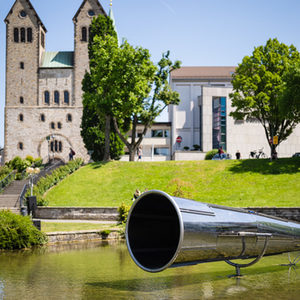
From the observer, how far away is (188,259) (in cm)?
688

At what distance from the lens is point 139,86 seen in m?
42.0

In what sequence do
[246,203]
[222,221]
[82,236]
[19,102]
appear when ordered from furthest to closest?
[19,102], [246,203], [82,236], [222,221]

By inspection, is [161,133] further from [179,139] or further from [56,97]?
[56,97]

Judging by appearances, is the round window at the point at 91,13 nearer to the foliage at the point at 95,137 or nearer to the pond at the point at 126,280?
the foliage at the point at 95,137

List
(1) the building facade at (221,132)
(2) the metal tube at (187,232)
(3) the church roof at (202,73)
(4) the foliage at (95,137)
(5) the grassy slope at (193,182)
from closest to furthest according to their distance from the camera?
1. (2) the metal tube at (187,232)
2. (5) the grassy slope at (193,182)
3. (4) the foliage at (95,137)
4. (1) the building facade at (221,132)
5. (3) the church roof at (202,73)

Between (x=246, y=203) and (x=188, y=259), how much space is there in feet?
75.0

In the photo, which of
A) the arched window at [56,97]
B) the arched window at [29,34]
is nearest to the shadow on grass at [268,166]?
the arched window at [56,97]

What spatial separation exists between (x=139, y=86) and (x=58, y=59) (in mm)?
39385

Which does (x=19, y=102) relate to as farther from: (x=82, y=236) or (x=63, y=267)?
(x=63, y=267)

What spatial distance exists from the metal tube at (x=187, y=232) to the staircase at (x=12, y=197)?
871 inches

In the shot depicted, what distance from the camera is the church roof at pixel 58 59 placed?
7588 centimetres

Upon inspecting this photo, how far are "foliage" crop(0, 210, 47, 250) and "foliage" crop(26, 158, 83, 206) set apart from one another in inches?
549

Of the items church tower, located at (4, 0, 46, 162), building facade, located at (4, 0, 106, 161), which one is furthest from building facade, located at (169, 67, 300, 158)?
church tower, located at (4, 0, 46, 162)

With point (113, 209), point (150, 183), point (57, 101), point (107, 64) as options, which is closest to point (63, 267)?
point (113, 209)
